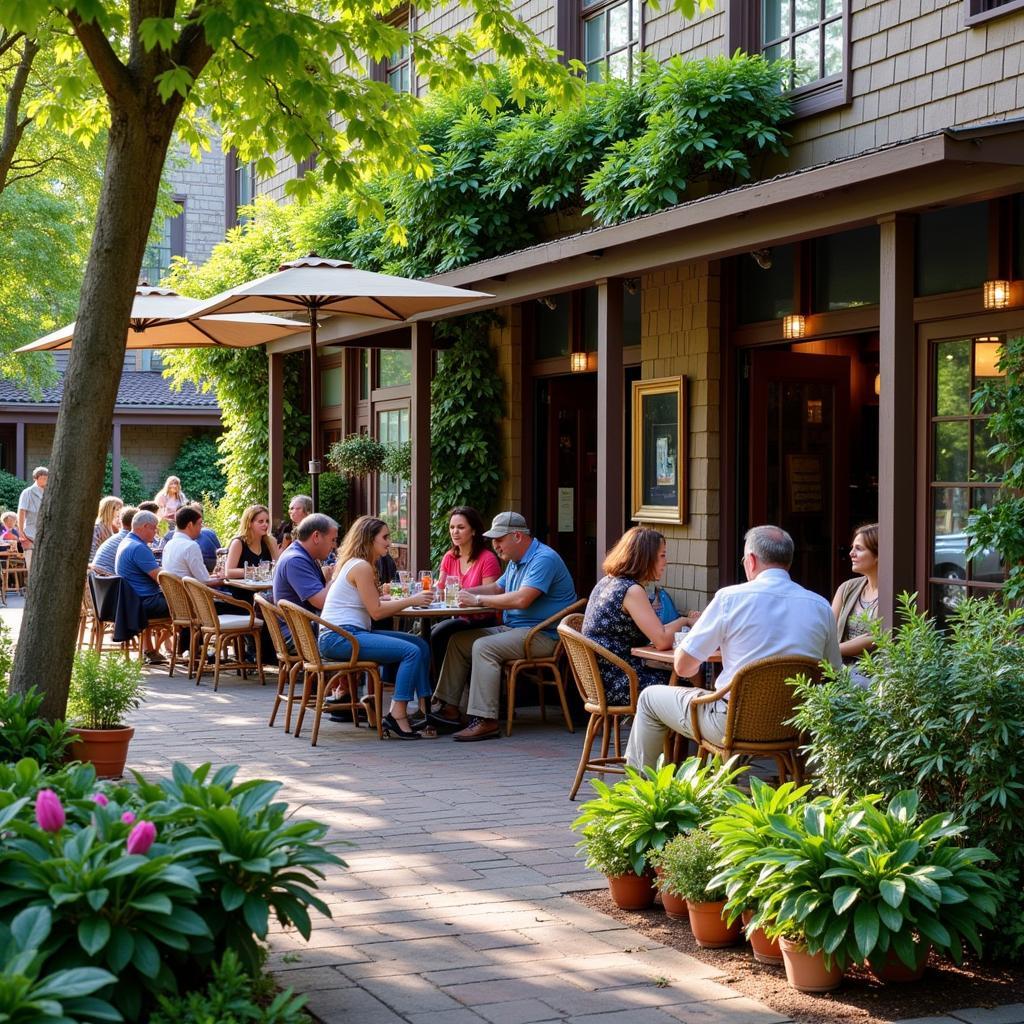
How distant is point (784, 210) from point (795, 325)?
1.92m

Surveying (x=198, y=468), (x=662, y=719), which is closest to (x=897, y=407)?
(x=662, y=719)

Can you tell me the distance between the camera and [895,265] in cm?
673

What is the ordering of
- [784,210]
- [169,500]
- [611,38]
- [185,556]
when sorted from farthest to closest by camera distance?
1. [169,500]
2. [185,556]
3. [611,38]
4. [784,210]

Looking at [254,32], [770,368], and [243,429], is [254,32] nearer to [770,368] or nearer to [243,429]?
[770,368]

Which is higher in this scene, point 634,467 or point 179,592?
point 634,467

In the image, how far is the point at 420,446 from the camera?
12195 millimetres

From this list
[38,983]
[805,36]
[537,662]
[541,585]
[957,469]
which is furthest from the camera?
[805,36]

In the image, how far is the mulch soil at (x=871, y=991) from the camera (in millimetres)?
4164

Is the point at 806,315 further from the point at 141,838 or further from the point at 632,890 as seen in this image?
the point at 141,838

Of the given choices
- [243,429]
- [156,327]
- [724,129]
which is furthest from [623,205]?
[243,429]

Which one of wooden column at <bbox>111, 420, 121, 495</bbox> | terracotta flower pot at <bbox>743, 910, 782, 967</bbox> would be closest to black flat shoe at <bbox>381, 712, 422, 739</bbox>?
terracotta flower pot at <bbox>743, 910, 782, 967</bbox>

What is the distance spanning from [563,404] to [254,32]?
21.2 feet

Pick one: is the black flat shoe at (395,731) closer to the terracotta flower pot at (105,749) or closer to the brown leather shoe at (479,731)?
the brown leather shoe at (479,731)

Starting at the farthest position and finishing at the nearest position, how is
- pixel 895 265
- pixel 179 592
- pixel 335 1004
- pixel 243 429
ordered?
pixel 243 429
pixel 179 592
pixel 895 265
pixel 335 1004
